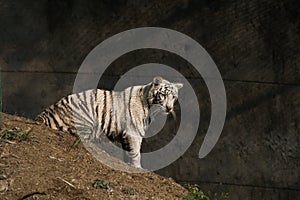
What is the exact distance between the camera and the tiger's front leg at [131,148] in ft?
26.2

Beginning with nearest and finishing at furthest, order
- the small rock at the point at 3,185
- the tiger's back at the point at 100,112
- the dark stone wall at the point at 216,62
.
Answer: the small rock at the point at 3,185
the tiger's back at the point at 100,112
the dark stone wall at the point at 216,62

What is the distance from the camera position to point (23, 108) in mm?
8805

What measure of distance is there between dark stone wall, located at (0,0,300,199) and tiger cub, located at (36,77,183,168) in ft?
2.29

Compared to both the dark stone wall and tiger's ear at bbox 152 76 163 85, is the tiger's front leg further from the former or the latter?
the dark stone wall

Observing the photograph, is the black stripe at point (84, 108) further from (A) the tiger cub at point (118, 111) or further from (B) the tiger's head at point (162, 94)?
(B) the tiger's head at point (162, 94)

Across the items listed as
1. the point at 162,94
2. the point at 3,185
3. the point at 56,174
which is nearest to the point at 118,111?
the point at 162,94

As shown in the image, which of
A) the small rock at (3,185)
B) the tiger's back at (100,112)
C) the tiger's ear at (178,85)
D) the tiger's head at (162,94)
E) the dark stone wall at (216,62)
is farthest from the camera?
the dark stone wall at (216,62)

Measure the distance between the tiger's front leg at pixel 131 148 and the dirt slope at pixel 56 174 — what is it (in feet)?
3.75

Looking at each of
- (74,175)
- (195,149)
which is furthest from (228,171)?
(74,175)

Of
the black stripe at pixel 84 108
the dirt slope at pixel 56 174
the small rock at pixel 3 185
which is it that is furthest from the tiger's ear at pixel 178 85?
the small rock at pixel 3 185

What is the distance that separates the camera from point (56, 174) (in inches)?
233

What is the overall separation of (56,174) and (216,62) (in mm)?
3289

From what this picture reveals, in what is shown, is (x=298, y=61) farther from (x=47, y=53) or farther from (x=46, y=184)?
(x=46, y=184)

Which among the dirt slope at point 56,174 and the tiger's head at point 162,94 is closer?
the dirt slope at point 56,174
